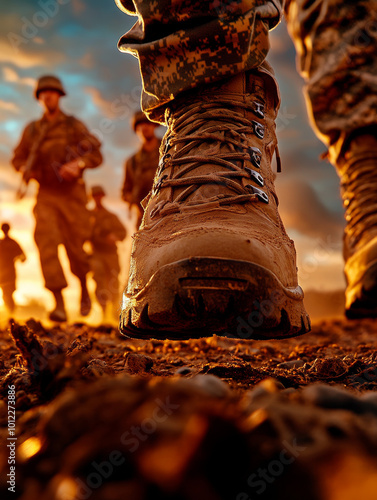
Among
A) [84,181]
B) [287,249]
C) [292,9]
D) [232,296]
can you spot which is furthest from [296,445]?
[84,181]

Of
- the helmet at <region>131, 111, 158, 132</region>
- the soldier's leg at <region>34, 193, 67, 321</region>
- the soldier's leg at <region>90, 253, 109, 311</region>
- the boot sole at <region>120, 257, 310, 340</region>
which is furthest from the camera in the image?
the soldier's leg at <region>90, 253, 109, 311</region>

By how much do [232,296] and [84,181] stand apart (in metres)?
6.49

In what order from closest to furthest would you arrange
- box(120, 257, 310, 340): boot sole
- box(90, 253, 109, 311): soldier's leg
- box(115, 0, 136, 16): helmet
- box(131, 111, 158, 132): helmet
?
box(120, 257, 310, 340): boot sole, box(115, 0, 136, 16): helmet, box(131, 111, 158, 132): helmet, box(90, 253, 109, 311): soldier's leg

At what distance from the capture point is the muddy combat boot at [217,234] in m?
1.21

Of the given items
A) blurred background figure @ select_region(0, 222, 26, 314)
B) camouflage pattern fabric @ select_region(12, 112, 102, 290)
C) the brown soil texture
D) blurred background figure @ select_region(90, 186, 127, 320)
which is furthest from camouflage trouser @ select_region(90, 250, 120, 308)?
the brown soil texture

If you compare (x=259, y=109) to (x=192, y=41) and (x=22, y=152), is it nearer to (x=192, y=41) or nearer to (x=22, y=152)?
(x=192, y=41)

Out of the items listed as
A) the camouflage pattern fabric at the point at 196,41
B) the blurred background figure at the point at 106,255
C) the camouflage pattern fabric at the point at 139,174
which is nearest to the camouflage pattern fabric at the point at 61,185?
the camouflage pattern fabric at the point at 139,174

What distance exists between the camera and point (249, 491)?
400 millimetres

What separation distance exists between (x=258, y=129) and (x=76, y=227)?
5730 mm

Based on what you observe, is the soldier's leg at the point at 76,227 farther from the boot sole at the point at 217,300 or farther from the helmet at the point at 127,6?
the boot sole at the point at 217,300

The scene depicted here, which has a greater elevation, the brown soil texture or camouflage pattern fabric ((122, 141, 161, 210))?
camouflage pattern fabric ((122, 141, 161, 210))

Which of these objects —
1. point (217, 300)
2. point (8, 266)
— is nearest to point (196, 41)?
point (217, 300)

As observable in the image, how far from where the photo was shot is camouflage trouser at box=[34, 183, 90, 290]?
20.9 feet

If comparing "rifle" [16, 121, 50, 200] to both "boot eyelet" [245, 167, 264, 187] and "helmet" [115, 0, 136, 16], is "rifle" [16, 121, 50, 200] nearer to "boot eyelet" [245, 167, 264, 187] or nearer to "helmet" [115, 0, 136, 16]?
"helmet" [115, 0, 136, 16]
